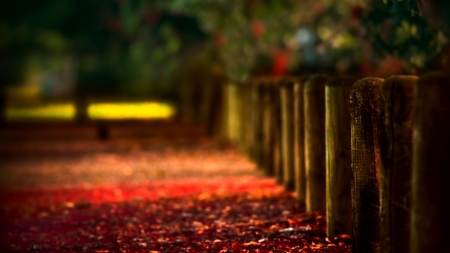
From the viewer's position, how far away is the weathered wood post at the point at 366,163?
6066 millimetres

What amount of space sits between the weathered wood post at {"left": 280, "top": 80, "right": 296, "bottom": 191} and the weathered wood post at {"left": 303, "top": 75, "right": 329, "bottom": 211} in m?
1.72

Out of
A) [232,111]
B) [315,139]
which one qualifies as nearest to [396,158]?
[315,139]

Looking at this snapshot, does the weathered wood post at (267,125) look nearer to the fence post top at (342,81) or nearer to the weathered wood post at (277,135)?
the weathered wood post at (277,135)

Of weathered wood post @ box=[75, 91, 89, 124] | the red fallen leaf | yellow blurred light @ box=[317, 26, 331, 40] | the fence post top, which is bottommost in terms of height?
the fence post top

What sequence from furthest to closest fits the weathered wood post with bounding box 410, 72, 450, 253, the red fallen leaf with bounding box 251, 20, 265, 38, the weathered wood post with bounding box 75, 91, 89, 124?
the weathered wood post with bounding box 75, 91, 89, 124 → the red fallen leaf with bounding box 251, 20, 265, 38 → the weathered wood post with bounding box 410, 72, 450, 253

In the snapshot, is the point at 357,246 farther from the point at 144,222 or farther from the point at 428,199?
the point at 144,222

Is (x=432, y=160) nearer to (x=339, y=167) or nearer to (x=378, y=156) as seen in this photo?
(x=378, y=156)

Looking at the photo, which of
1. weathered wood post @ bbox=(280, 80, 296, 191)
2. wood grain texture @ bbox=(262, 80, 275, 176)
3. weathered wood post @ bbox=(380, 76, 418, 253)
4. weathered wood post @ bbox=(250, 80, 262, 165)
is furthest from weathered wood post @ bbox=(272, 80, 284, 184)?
weathered wood post @ bbox=(380, 76, 418, 253)

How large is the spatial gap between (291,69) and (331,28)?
346 cm

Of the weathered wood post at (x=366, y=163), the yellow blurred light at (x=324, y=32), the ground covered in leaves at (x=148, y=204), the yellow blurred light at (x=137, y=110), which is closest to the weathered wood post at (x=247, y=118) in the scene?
the ground covered in leaves at (x=148, y=204)

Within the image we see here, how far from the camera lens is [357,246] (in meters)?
6.20

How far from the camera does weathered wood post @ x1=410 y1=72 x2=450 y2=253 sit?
15.2 feet

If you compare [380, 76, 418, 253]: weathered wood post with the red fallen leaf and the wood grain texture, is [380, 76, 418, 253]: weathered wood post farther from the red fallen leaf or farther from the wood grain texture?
the red fallen leaf

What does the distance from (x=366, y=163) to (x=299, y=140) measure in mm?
3226
